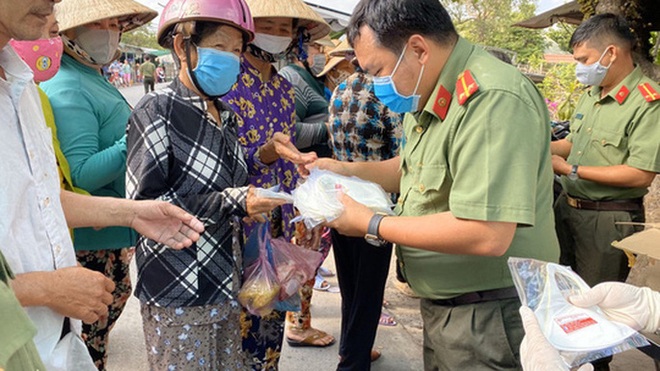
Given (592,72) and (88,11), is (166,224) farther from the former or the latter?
(592,72)

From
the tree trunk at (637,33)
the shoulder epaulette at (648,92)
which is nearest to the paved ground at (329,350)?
the shoulder epaulette at (648,92)

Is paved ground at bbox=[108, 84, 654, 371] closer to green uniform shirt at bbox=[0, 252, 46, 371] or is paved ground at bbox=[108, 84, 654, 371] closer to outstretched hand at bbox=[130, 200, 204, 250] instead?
outstretched hand at bbox=[130, 200, 204, 250]

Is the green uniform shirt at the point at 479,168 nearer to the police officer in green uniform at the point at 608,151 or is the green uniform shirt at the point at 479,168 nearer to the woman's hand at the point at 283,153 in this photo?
the woman's hand at the point at 283,153

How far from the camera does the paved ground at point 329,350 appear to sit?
3123 mm

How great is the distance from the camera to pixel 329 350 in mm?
3320

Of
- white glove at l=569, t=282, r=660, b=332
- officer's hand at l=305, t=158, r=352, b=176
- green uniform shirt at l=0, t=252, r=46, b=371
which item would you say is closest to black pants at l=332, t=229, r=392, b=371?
officer's hand at l=305, t=158, r=352, b=176

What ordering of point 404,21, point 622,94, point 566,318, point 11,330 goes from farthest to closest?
1. point 622,94
2. point 404,21
3. point 566,318
4. point 11,330

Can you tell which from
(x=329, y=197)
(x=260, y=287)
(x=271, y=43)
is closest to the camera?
(x=329, y=197)

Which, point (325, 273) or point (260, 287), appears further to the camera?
point (325, 273)

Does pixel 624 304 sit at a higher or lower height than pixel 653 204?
higher

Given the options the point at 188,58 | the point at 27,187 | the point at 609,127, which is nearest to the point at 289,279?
the point at 188,58

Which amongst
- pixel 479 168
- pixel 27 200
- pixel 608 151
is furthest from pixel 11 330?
pixel 608 151

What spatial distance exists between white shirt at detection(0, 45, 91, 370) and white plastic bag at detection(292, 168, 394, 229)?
752 millimetres

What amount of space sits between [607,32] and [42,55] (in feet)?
9.98
